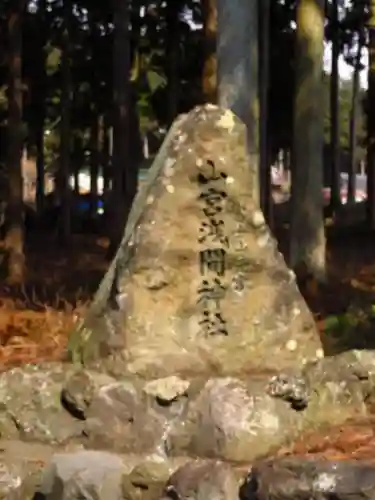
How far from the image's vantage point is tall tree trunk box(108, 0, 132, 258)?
16.5m

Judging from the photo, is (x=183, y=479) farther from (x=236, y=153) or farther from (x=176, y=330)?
(x=236, y=153)

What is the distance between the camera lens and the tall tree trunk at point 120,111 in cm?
1653

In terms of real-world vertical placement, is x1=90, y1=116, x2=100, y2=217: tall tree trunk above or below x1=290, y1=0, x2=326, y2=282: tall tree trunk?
below

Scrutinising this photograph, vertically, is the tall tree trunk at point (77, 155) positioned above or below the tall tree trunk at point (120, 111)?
below

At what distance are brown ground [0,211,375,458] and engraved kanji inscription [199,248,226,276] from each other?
108 centimetres

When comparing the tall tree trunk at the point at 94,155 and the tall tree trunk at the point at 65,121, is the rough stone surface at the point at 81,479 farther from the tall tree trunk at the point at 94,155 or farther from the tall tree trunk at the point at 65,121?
the tall tree trunk at the point at 94,155

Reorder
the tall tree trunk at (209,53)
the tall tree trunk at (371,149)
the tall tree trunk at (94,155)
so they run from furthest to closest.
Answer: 1. the tall tree trunk at (94,155)
2. the tall tree trunk at (371,149)
3. the tall tree trunk at (209,53)

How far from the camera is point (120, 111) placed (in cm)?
1722

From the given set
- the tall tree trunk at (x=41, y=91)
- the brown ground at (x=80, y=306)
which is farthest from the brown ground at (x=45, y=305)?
the tall tree trunk at (x=41, y=91)

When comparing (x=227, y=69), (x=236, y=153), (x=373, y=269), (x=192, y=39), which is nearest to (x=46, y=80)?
(x=192, y=39)

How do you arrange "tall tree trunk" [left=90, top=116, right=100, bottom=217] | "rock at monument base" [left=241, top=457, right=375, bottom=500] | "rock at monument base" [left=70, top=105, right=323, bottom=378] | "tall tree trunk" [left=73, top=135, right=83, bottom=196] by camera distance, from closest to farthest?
"rock at monument base" [left=241, top=457, right=375, bottom=500] < "rock at monument base" [left=70, top=105, right=323, bottom=378] < "tall tree trunk" [left=90, top=116, right=100, bottom=217] < "tall tree trunk" [left=73, top=135, right=83, bottom=196]

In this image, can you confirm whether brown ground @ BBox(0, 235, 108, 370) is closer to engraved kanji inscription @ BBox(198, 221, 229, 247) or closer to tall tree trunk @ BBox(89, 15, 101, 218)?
engraved kanji inscription @ BBox(198, 221, 229, 247)

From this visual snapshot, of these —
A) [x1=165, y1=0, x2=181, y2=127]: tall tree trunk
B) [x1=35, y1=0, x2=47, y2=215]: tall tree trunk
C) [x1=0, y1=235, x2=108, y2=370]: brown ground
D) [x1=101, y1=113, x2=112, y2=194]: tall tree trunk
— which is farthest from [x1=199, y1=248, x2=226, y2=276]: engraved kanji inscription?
[x1=101, y1=113, x2=112, y2=194]: tall tree trunk

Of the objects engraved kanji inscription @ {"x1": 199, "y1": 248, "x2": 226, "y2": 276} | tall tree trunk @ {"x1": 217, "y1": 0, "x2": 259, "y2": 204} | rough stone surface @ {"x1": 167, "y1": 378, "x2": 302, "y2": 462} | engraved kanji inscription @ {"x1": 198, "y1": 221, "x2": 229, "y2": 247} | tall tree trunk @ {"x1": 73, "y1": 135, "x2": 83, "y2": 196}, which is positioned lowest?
tall tree trunk @ {"x1": 73, "y1": 135, "x2": 83, "y2": 196}
